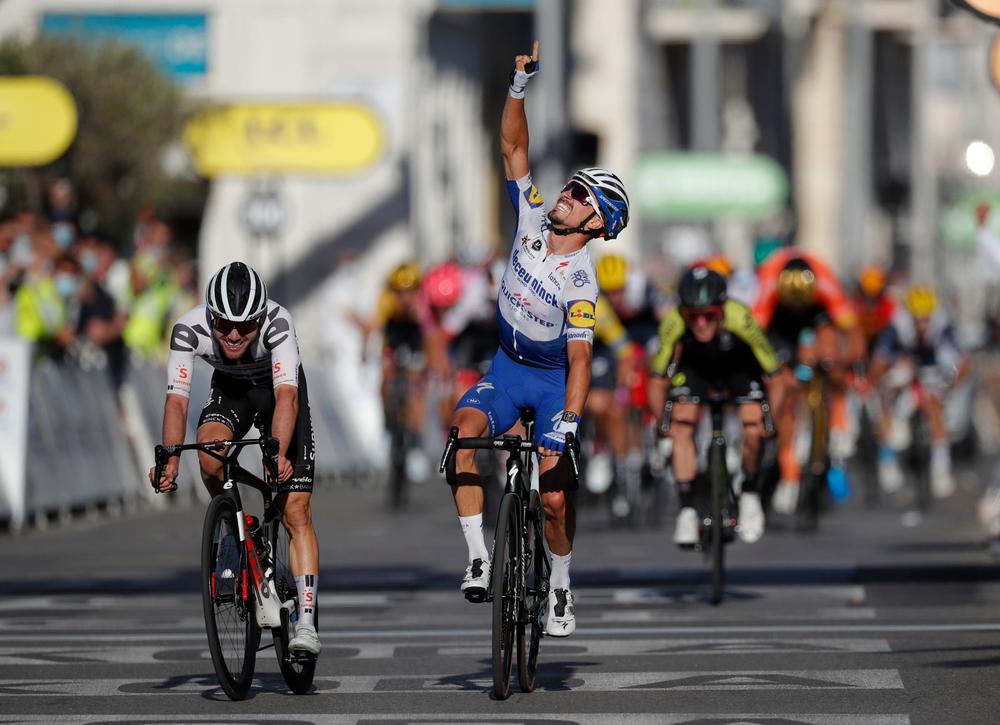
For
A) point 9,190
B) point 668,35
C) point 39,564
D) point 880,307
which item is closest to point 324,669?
point 39,564

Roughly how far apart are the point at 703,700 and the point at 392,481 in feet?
40.1

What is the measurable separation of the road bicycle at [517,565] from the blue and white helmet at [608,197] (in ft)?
3.11

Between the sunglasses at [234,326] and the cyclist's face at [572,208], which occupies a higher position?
the cyclist's face at [572,208]

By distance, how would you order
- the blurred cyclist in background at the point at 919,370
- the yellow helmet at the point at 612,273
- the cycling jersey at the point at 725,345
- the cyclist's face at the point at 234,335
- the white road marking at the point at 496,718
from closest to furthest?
1. the white road marking at the point at 496,718
2. the cyclist's face at the point at 234,335
3. the cycling jersey at the point at 725,345
4. the yellow helmet at the point at 612,273
5. the blurred cyclist in background at the point at 919,370

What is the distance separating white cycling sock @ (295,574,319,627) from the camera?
995cm

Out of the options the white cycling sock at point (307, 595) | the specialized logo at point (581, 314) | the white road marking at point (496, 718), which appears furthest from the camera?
the specialized logo at point (581, 314)

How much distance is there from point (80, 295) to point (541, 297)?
1157 centimetres

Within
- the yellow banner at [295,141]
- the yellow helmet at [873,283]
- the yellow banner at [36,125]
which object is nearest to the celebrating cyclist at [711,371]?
the yellow helmet at [873,283]

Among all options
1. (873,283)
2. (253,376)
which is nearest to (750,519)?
(253,376)

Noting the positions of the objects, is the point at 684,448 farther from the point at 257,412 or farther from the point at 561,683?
the point at 257,412

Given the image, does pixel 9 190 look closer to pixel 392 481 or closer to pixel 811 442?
pixel 392 481

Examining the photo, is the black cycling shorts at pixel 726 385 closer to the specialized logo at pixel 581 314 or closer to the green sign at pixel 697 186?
the specialized logo at pixel 581 314

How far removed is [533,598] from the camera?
10.0 metres

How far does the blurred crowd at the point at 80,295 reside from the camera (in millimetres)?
20656
